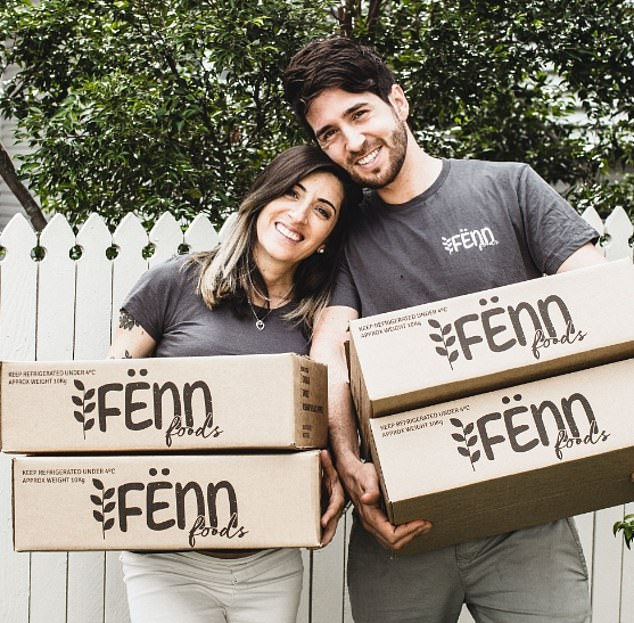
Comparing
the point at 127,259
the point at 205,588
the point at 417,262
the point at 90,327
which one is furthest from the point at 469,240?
the point at 90,327

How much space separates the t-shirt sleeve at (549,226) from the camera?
70.2 inches

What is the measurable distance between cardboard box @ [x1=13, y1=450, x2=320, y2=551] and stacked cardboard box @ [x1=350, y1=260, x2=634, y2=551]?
0.63ft

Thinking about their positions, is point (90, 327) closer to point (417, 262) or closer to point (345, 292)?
point (345, 292)

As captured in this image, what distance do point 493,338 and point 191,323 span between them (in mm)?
784

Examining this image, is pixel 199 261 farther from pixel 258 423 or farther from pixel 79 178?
pixel 79 178

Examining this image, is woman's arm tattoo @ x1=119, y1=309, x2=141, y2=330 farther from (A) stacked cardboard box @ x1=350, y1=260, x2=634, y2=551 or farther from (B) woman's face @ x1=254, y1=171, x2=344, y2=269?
(A) stacked cardboard box @ x1=350, y1=260, x2=634, y2=551

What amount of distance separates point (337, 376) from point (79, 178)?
1676 millimetres

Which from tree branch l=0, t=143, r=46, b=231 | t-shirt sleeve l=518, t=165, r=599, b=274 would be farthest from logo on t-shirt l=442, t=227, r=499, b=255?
tree branch l=0, t=143, r=46, b=231

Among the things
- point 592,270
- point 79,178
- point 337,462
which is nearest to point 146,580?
point 337,462

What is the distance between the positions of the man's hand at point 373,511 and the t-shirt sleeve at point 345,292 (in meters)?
0.44

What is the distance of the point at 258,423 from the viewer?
4.96 feet

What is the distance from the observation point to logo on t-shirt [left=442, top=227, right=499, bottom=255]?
1.85m

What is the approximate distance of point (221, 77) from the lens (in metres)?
3.31

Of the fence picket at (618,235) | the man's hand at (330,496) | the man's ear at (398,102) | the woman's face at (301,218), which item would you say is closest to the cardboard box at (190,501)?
the man's hand at (330,496)
